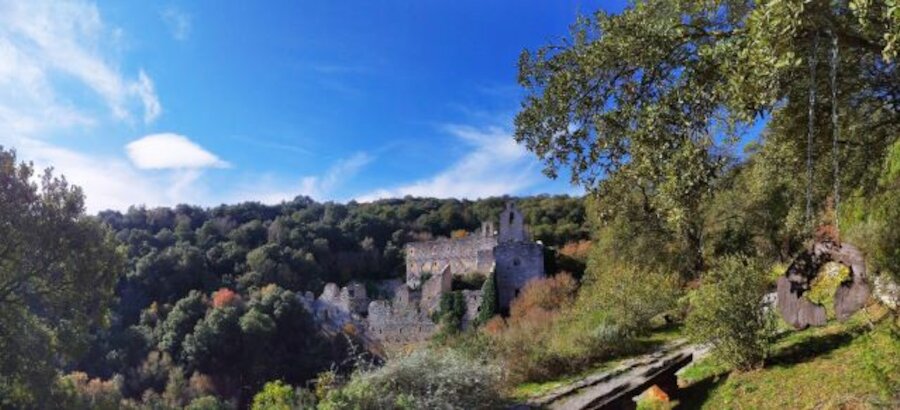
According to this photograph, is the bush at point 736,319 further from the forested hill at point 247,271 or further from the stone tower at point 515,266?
the stone tower at point 515,266

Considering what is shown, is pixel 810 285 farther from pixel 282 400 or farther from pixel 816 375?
pixel 282 400

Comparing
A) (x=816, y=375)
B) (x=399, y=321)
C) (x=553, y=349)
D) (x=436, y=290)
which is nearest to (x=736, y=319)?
(x=816, y=375)

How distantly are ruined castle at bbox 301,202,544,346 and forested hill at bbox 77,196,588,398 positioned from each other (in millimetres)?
3516

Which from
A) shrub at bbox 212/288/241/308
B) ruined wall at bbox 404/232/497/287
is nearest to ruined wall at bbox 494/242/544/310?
ruined wall at bbox 404/232/497/287

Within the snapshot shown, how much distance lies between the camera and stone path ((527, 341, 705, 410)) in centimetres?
959

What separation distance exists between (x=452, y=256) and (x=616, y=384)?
4403 cm

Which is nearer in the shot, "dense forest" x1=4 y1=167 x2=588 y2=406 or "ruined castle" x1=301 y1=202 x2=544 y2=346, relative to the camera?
"dense forest" x1=4 y1=167 x2=588 y2=406

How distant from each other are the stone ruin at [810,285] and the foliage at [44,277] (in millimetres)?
15475

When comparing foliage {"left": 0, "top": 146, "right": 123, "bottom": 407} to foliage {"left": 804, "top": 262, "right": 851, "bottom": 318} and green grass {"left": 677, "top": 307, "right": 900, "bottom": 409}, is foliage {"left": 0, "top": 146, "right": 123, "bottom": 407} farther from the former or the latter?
foliage {"left": 804, "top": 262, "right": 851, "bottom": 318}

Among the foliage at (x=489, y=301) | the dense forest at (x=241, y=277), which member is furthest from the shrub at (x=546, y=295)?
the dense forest at (x=241, y=277)

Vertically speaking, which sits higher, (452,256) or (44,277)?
(452,256)

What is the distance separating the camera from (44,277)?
15.8m

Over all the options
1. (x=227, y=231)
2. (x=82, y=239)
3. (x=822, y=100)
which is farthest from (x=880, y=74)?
(x=227, y=231)

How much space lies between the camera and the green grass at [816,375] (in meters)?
6.45
